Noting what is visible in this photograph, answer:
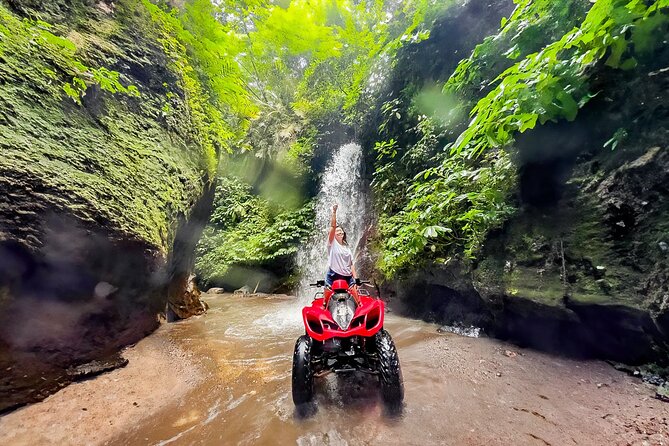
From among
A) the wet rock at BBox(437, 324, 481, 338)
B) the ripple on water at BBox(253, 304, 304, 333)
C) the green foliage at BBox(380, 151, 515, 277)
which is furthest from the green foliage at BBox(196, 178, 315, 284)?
the wet rock at BBox(437, 324, 481, 338)

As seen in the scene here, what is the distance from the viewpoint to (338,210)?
1179 cm

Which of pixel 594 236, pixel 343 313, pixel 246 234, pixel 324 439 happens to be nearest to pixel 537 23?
pixel 594 236

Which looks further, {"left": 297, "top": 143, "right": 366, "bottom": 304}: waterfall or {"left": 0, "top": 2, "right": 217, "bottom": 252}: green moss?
{"left": 297, "top": 143, "right": 366, "bottom": 304}: waterfall

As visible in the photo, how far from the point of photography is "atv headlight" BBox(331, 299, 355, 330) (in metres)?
2.66

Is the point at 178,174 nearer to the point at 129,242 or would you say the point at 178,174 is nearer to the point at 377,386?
the point at 129,242

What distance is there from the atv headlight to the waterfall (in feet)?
21.7

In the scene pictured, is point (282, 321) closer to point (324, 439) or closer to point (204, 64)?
point (324, 439)

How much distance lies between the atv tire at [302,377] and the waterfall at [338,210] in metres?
6.92

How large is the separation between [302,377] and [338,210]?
9.48 m

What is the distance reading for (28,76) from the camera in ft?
10.4

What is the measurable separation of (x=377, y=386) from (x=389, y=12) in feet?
46.9

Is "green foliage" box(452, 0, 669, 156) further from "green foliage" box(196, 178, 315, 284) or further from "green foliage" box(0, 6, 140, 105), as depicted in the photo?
"green foliage" box(196, 178, 315, 284)

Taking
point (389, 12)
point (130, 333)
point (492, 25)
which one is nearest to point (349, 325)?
point (130, 333)

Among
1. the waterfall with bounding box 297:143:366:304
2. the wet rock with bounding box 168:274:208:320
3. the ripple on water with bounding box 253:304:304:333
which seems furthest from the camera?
the waterfall with bounding box 297:143:366:304
